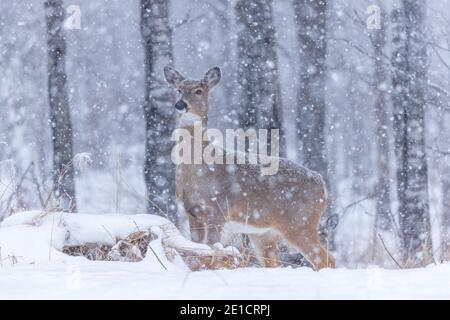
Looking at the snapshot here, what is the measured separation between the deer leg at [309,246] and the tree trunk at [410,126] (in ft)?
7.47

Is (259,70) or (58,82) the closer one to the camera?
(259,70)

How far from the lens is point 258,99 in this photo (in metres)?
10.3

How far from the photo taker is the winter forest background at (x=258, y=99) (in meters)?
9.57

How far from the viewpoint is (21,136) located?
60.5 feet

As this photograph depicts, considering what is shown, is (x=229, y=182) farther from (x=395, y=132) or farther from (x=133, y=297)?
(x=133, y=297)

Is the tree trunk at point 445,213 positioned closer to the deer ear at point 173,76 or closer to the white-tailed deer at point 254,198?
the white-tailed deer at point 254,198

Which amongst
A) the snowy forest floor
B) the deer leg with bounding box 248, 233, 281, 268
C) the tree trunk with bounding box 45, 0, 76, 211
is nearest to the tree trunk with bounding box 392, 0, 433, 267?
the deer leg with bounding box 248, 233, 281, 268

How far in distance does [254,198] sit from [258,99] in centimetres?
277

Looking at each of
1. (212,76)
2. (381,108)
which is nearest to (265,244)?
(212,76)

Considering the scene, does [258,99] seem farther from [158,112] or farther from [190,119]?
[190,119]

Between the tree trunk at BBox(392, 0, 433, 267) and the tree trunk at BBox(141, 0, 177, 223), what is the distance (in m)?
3.03

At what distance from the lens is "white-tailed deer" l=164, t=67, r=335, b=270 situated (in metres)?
7.57

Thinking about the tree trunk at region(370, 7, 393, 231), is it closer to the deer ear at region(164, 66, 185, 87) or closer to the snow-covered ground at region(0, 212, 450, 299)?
the deer ear at region(164, 66, 185, 87)

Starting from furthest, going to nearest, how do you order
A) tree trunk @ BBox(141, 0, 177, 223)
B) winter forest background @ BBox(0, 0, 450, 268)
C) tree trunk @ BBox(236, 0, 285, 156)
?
tree trunk @ BBox(236, 0, 285, 156)
winter forest background @ BBox(0, 0, 450, 268)
tree trunk @ BBox(141, 0, 177, 223)
